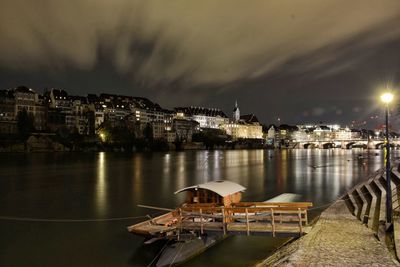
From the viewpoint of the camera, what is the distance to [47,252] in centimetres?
1819

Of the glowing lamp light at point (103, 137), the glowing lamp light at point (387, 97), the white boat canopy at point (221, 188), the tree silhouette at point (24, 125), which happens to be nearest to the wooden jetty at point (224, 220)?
the white boat canopy at point (221, 188)

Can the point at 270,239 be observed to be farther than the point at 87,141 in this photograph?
No

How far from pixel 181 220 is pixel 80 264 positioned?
5646 millimetres

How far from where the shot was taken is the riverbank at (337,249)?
432 inches

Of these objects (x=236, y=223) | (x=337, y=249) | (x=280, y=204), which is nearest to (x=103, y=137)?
(x=280, y=204)

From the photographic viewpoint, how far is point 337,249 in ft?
40.3

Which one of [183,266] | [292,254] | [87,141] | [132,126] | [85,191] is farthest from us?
[132,126]

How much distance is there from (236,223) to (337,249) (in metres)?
5.15

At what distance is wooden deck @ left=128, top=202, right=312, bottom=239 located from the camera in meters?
14.9

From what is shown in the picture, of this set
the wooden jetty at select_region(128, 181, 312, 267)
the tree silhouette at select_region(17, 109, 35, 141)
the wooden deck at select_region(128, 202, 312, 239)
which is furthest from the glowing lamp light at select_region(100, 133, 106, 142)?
the wooden deck at select_region(128, 202, 312, 239)

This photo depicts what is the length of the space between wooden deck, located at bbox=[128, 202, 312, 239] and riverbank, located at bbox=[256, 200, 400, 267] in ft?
3.37

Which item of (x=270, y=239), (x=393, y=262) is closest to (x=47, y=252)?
(x=270, y=239)

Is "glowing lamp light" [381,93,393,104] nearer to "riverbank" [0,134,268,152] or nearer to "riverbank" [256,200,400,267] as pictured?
"riverbank" [256,200,400,267]

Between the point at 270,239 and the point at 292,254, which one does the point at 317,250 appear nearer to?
the point at 292,254
